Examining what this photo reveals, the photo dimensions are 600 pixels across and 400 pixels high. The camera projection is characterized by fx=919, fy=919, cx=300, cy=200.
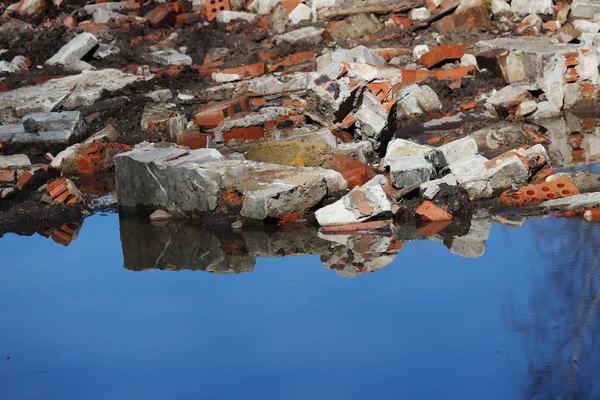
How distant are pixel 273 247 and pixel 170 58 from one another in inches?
365

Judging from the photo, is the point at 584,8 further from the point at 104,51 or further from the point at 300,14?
the point at 104,51

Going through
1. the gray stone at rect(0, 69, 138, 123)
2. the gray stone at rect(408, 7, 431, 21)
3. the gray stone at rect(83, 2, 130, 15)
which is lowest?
the gray stone at rect(83, 2, 130, 15)

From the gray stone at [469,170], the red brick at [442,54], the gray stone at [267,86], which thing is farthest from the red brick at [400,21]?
the gray stone at [469,170]

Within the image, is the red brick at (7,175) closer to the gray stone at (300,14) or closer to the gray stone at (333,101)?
the gray stone at (333,101)

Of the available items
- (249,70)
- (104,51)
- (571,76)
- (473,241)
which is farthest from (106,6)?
(473,241)

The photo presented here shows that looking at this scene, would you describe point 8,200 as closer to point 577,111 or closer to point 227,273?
point 227,273

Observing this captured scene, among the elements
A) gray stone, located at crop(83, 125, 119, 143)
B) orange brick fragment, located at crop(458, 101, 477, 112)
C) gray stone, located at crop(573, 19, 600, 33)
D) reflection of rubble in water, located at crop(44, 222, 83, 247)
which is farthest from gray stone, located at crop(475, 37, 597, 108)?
reflection of rubble in water, located at crop(44, 222, 83, 247)

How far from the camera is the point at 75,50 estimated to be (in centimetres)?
1658

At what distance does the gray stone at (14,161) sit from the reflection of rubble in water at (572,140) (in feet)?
20.2

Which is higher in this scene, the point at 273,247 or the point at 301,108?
the point at 273,247

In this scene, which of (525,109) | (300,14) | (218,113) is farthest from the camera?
(300,14)

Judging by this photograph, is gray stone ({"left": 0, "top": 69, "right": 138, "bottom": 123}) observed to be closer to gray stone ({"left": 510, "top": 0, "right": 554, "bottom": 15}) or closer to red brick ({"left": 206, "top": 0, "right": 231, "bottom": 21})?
red brick ({"left": 206, "top": 0, "right": 231, "bottom": 21})

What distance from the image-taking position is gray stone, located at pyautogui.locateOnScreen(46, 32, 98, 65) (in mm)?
16531

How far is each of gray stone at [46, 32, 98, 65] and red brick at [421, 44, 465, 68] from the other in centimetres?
636
